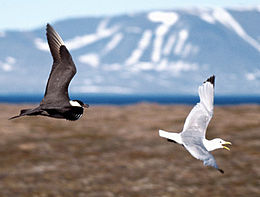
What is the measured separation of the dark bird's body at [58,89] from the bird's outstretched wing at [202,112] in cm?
114

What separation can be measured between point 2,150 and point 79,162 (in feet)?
58.6

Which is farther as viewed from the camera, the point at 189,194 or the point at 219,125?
the point at 219,125

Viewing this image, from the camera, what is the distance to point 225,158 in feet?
383

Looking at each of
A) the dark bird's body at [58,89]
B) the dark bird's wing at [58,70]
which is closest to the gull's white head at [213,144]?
the dark bird's body at [58,89]

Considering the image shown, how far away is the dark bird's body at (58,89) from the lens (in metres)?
5.76

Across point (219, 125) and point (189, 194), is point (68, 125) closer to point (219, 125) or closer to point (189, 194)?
point (219, 125)

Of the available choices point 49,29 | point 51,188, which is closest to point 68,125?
point 51,188

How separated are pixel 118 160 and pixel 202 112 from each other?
10720 cm

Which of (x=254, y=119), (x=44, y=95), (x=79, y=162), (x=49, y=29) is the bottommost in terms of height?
(x=44, y=95)

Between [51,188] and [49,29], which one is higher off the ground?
[51,188]

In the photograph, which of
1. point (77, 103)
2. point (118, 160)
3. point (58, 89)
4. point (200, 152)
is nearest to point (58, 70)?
point (58, 89)

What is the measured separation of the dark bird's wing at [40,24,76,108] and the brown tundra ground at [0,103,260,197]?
80.6 metres

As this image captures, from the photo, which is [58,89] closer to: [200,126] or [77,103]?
[77,103]

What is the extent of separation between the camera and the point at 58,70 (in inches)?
268
